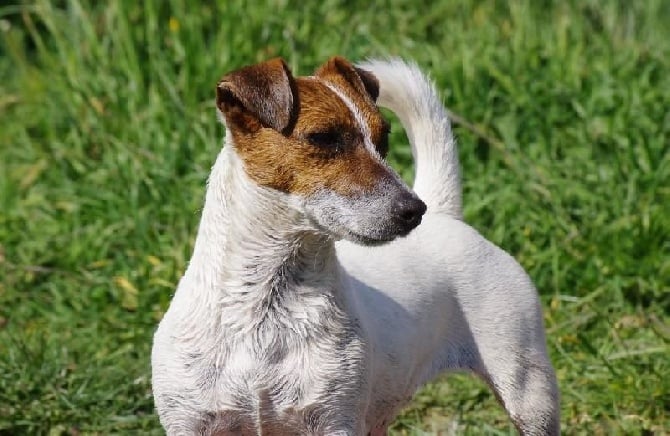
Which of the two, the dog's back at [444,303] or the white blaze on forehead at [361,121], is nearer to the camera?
the white blaze on forehead at [361,121]

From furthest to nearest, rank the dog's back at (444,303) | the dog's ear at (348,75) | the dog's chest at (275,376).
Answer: the dog's back at (444,303), the dog's ear at (348,75), the dog's chest at (275,376)

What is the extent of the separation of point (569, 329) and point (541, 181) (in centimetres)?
86

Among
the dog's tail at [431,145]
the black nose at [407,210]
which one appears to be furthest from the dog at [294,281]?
the dog's tail at [431,145]

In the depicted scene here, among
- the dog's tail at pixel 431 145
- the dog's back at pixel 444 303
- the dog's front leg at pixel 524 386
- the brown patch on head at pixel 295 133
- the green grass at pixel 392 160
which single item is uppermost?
the brown patch on head at pixel 295 133

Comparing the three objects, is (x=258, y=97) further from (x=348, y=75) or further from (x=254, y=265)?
(x=254, y=265)

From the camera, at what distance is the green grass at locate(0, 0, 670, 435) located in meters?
5.06

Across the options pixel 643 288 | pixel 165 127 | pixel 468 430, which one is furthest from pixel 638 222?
pixel 165 127

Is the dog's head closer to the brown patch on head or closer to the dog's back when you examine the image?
the brown patch on head

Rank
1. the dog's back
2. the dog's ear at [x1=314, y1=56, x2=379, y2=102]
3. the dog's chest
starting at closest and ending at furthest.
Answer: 1. the dog's chest
2. the dog's ear at [x1=314, y1=56, x2=379, y2=102]
3. the dog's back

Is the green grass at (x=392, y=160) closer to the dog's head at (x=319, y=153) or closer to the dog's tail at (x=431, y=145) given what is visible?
the dog's tail at (x=431, y=145)

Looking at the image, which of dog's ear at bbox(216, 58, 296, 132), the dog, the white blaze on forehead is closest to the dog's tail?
the dog

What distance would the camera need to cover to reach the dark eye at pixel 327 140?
342 cm

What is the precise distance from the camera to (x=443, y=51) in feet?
23.4

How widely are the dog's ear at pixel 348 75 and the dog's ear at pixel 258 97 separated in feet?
0.79
